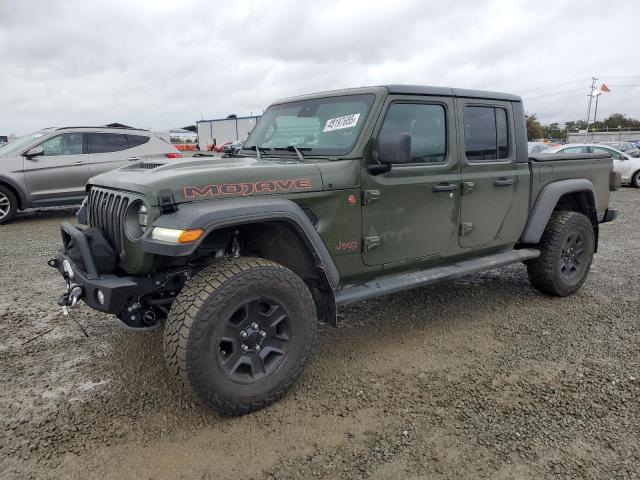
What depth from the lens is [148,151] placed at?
32.8 feet

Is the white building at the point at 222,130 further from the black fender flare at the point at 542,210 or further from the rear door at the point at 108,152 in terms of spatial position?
the black fender flare at the point at 542,210

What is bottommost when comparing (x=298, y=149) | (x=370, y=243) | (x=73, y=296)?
(x=73, y=296)

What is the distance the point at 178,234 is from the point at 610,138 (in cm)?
5371

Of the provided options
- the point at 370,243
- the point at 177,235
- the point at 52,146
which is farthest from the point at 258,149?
the point at 52,146

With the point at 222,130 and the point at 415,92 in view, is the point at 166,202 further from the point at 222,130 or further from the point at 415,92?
the point at 222,130

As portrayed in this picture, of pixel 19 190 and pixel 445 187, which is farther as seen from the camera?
pixel 19 190

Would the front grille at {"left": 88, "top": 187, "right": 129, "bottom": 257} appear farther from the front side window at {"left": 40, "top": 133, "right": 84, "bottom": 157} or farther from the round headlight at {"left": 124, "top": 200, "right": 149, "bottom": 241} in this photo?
the front side window at {"left": 40, "top": 133, "right": 84, "bottom": 157}

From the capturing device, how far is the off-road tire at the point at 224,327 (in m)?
2.60

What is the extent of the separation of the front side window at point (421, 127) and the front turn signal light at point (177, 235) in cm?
160

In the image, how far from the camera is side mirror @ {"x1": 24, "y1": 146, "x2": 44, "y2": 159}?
898 centimetres

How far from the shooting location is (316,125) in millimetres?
3689

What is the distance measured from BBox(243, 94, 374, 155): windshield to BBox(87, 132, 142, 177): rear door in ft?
20.8

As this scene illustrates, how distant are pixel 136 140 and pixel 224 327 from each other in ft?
27.3

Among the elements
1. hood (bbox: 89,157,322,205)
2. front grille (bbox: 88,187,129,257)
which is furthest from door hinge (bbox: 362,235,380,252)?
front grille (bbox: 88,187,129,257)
